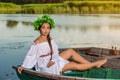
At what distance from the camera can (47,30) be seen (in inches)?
285

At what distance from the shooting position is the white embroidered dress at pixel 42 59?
284 inches

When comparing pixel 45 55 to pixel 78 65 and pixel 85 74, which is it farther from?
pixel 85 74

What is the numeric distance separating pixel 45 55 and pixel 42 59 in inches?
3.5

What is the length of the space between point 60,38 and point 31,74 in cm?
1457

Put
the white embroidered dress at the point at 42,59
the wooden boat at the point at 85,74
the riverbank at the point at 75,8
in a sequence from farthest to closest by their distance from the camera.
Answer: the riverbank at the point at 75,8
the white embroidered dress at the point at 42,59
the wooden boat at the point at 85,74

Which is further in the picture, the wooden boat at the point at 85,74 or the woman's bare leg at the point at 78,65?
the woman's bare leg at the point at 78,65

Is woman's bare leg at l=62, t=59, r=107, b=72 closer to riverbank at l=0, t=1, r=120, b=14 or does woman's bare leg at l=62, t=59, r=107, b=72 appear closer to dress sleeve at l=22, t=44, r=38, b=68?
dress sleeve at l=22, t=44, r=38, b=68

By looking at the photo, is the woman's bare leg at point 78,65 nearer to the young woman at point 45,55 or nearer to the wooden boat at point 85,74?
the young woman at point 45,55

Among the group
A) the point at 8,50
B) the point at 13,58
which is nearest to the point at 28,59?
the point at 13,58

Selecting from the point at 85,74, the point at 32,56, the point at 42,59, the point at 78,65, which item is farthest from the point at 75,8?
the point at 32,56

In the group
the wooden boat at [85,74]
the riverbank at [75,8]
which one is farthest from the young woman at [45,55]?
the riverbank at [75,8]

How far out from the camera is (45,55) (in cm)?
736

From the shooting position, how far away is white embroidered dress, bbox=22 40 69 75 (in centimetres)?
722

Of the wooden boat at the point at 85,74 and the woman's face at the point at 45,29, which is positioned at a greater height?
the woman's face at the point at 45,29
